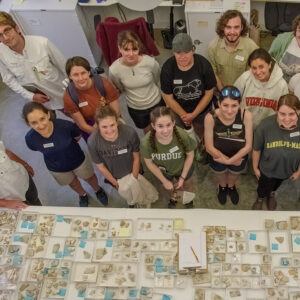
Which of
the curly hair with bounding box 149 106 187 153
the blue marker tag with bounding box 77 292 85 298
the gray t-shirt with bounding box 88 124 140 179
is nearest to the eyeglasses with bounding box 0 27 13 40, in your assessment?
the gray t-shirt with bounding box 88 124 140 179

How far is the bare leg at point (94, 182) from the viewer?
10.7 ft

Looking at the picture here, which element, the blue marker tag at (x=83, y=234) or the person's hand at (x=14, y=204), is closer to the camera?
the blue marker tag at (x=83, y=234)

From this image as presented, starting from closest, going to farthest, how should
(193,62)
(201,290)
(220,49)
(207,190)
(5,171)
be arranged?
(201,290) < (5,171) < (193,62) < (220,49) < (207,190)

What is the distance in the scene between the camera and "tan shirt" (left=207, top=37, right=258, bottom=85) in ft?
9.43

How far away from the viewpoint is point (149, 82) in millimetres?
2957

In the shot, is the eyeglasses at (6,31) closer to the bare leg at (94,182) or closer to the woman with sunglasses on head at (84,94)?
the woman with sunglasses on head at (84,94)

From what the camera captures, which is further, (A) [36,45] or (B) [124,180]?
(A) [36,45]

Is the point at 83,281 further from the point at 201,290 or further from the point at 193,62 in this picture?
the point at 193,62

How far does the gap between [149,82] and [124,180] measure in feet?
2.87

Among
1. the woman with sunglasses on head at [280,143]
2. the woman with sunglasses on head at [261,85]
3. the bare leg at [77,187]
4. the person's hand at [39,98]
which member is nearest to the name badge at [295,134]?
the woman with sunglasses on head at [280,143]

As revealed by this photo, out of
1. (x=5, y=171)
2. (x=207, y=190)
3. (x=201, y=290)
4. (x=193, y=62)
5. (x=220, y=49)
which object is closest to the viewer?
(x=201, y=290)

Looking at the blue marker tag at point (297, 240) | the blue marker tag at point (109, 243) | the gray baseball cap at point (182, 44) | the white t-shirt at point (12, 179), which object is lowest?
the blue marker tag at point (297, 240)

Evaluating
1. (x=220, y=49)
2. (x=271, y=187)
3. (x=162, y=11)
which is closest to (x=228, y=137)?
(x=271, y=187)

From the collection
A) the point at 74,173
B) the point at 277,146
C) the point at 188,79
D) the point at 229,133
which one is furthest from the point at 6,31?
the point at 277,146
